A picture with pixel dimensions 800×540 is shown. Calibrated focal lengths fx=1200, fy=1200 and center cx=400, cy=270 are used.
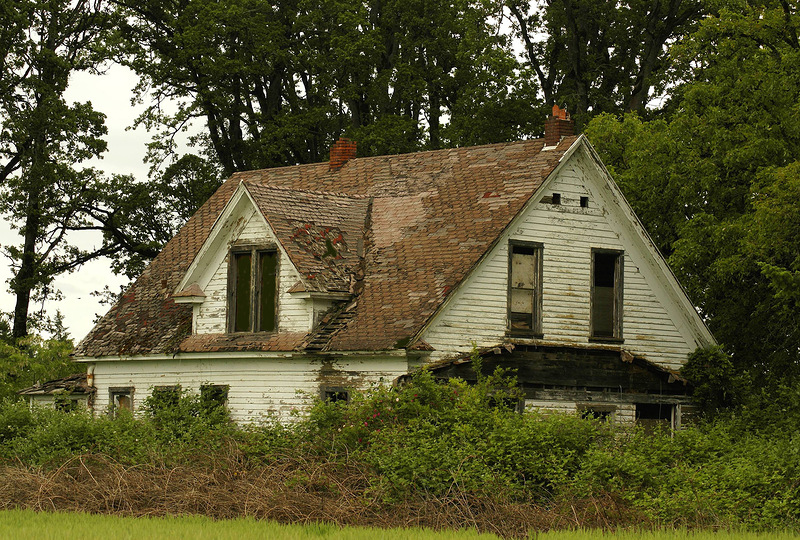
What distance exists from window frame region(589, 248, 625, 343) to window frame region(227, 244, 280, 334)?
22.9ft

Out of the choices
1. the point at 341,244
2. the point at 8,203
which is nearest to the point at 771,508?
the point at 341,244

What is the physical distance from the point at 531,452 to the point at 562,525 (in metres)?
2.53

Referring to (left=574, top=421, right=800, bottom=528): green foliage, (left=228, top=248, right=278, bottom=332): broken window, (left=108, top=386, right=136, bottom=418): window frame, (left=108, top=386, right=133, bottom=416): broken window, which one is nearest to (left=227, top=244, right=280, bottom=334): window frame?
(left=228, top=248, right=278, bottom=332): broken window

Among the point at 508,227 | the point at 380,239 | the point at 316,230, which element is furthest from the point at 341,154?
the point at 508,227

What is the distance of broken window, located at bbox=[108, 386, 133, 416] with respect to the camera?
95.1 ft

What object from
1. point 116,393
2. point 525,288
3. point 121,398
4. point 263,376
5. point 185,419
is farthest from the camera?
point 121,398

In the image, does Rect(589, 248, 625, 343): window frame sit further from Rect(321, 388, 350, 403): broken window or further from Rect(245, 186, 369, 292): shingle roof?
Rect(321, 388, 350, 403): broken window

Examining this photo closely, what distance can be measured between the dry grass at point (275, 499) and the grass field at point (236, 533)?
905 mm

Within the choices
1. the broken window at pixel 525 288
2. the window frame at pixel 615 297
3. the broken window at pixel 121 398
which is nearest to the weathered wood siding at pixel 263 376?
the broken window at pixel 121 398

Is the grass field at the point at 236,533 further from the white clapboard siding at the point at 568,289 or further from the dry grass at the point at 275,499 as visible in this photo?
the white clapboard siding at the point at 568,289

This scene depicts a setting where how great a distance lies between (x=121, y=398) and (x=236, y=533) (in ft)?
49.0

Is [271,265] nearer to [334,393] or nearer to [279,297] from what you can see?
[279,297]

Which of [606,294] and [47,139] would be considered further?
[47,139]

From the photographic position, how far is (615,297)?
27.2 meters
